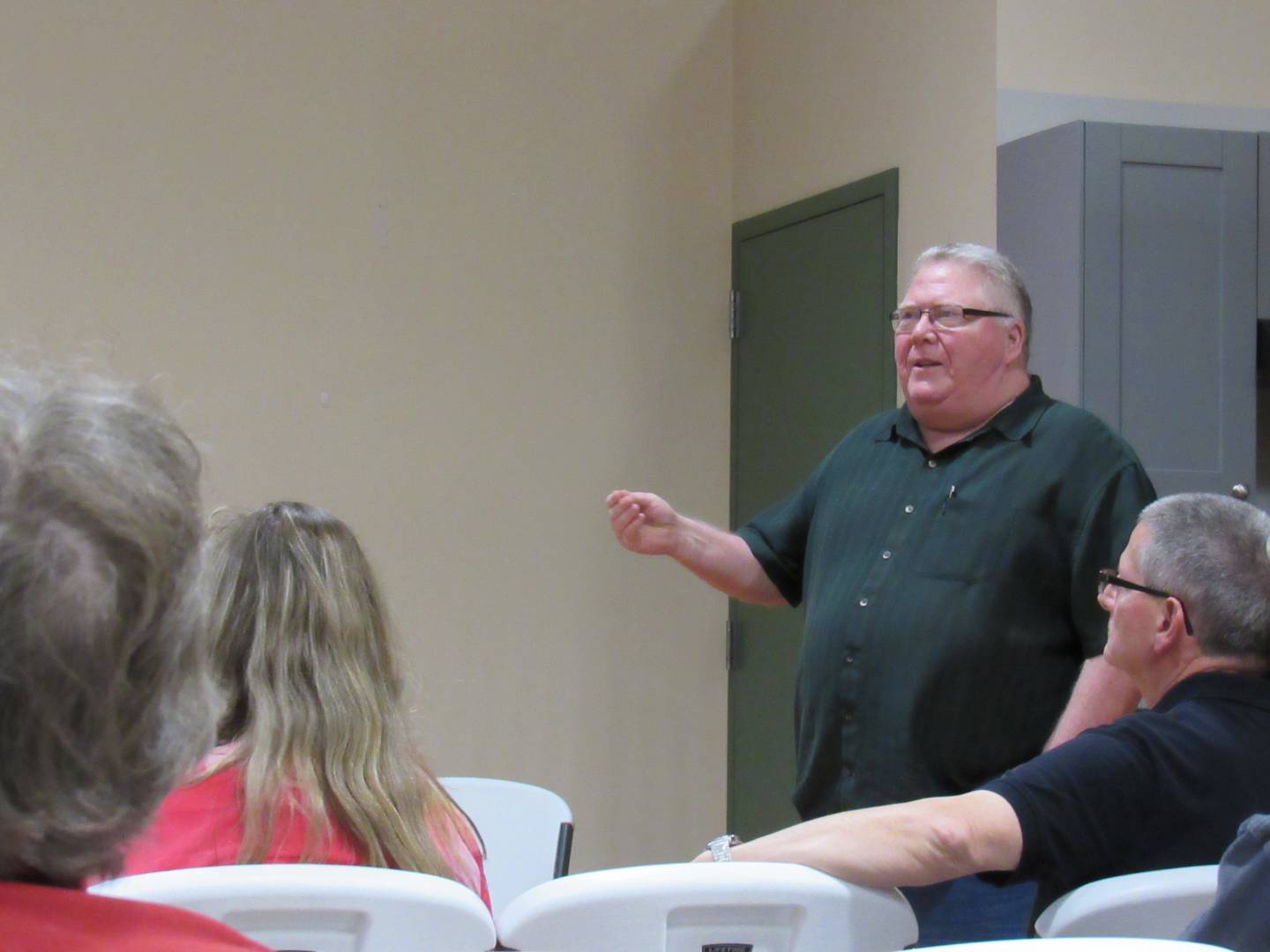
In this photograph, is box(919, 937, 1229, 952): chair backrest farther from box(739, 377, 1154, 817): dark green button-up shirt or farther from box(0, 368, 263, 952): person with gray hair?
box(739, 377, 1154, 817): dark green button-up shirt

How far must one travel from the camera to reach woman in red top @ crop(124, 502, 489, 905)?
1.66 meters

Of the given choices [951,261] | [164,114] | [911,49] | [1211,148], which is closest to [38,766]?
[951,261]

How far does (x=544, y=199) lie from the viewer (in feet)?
14.4

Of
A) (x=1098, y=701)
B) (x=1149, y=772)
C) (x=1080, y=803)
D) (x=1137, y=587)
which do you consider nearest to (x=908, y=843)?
(x=1080, y=803)

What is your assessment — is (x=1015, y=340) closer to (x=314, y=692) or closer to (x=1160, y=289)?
(x=1160, y=289)

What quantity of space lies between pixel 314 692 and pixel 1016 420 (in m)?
1.34

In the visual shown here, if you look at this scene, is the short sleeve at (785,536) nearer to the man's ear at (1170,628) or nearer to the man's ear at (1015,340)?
the man's ear at (1015,340)

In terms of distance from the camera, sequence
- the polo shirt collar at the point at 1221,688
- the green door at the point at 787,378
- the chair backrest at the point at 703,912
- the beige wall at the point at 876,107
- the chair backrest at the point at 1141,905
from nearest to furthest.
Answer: the chair backrest at the point at 703,912 → the chair backrest at the point at 1141,905 → the polo shirt collar at the point at 1221,688 → the beige wall at the point at 876,107 → the green door at the point at 787,378

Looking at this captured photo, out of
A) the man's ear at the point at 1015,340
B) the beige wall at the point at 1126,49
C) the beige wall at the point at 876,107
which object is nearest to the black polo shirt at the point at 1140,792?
the man's ear at the point at 1015,340

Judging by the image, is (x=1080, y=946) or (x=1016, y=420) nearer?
(x=1080, y=946)

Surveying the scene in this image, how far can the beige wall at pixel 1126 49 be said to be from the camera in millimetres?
3285

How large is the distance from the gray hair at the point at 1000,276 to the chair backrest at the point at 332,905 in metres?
1.64

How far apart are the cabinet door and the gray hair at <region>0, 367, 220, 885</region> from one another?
2462 millimetres

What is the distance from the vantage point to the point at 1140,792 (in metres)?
1.66
